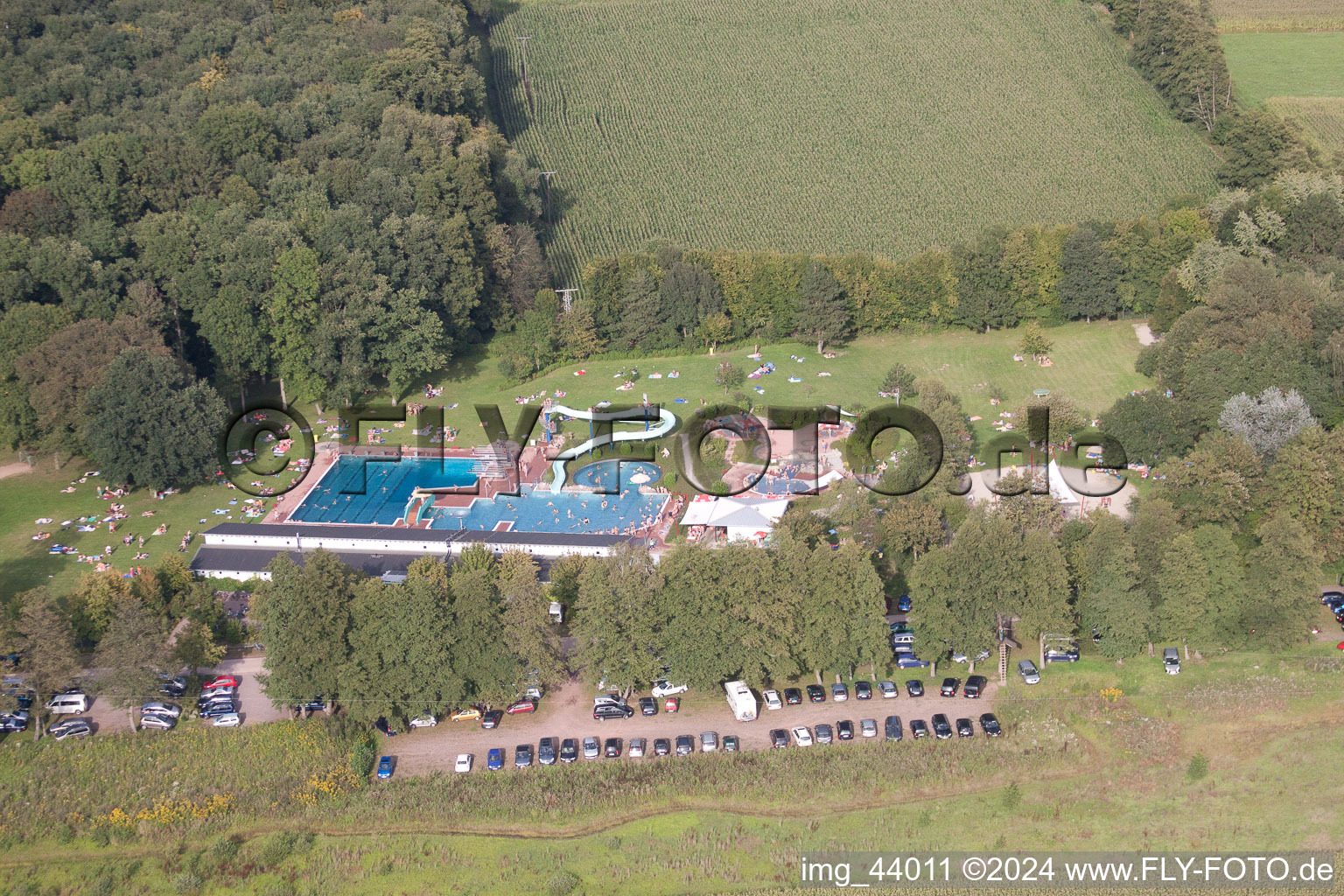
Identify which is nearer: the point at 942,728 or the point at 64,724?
the point at 942,728

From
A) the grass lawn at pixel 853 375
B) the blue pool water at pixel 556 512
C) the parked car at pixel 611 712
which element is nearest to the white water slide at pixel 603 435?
the blue pool water at pixel 556 512

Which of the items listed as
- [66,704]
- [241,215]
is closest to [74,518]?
[66,704]

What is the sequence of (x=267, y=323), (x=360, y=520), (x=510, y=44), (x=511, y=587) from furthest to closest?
(x=510, y=44) < (x=267, y=323) < (x=360, y=520) < (x=511, y=587)

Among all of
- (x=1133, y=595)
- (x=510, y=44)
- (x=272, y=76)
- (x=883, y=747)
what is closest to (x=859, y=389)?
(x=1133, y=595)

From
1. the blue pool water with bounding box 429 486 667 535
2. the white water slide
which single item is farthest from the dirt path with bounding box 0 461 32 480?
the white water slide

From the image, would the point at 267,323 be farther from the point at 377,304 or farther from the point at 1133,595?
the point at 1133,595

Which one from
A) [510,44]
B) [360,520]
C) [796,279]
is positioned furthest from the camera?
[510,44]

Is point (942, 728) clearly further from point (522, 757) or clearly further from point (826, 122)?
point (826, 122)
